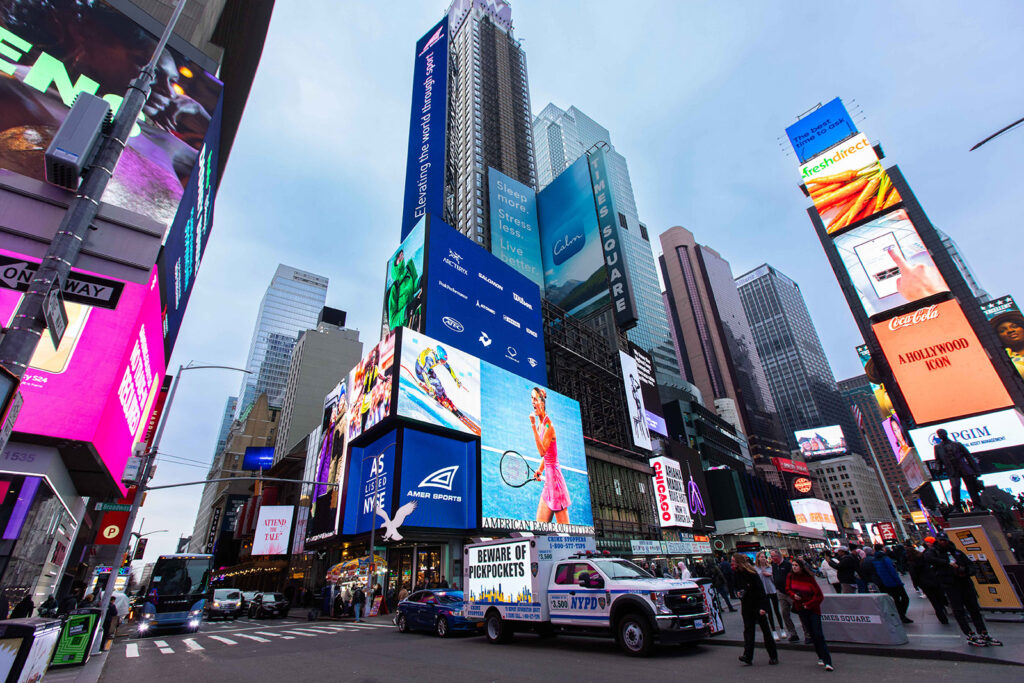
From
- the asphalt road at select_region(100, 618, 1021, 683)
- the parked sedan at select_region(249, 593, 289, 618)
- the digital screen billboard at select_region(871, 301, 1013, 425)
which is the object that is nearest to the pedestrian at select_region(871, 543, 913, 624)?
the asphalt road at select_region(100, 618, 1021, 683)

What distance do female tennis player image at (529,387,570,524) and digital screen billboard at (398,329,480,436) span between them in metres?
6.95

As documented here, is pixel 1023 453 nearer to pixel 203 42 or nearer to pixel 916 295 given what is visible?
pixel 916 295

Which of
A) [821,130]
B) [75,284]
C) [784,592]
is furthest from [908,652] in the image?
[821,130]

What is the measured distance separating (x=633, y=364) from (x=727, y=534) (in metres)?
38.7

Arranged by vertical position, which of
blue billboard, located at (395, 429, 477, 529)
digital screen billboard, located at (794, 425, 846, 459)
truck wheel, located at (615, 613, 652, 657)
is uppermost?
digital screen billboard, located at (794, 425, 846, 459)

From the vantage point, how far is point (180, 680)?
8547mm

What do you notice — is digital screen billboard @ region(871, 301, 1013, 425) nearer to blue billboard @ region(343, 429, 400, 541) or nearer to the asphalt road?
the asphalt road

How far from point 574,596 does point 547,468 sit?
2970 cm

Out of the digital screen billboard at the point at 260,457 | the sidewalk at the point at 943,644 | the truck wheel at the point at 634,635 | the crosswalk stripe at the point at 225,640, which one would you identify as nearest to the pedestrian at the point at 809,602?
the sidewalk at the point at 943,644

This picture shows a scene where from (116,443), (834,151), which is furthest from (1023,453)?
(116,443)

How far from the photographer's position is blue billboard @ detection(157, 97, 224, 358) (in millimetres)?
24072

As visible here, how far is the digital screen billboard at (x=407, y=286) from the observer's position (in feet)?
129

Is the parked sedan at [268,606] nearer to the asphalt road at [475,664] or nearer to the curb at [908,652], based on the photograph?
the asphalt road at [475,664]

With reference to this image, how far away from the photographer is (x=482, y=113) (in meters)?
79.2
